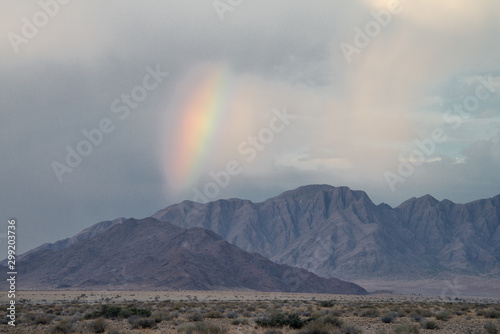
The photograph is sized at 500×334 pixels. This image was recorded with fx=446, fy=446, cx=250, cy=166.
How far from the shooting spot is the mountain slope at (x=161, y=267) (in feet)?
451

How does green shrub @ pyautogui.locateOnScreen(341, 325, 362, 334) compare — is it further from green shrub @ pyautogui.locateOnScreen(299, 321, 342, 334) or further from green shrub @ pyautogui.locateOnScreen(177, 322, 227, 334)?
green shrub @ pyautogui.locateOnScreen(177, 322, 227, 334)

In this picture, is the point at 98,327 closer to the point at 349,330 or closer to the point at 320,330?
the point at 320,330

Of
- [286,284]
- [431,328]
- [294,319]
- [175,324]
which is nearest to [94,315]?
[175,324]

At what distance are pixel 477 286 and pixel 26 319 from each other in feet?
594

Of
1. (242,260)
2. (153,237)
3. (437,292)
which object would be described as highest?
(153,237)

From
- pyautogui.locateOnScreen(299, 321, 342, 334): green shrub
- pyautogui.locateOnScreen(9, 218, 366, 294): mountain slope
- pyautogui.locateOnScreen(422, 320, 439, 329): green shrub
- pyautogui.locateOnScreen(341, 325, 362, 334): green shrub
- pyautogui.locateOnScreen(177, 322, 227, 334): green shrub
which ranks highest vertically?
pyautogui.locateOnScreen(9, 218, 366, 294): mountain slope

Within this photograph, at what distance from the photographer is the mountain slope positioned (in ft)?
451

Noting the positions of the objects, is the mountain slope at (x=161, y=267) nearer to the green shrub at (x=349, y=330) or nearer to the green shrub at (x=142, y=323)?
the green shrub at (x=142, y=323)

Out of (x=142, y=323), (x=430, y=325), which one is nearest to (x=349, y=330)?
(x=430, y=325)

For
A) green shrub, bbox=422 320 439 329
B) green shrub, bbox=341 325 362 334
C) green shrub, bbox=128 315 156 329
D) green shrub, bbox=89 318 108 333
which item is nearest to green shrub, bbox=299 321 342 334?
green shrub, bbox=341 325 362 334

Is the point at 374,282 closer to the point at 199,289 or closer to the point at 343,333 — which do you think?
the point at 199,289

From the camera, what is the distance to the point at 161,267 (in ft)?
477

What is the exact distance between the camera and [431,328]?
24719 mm

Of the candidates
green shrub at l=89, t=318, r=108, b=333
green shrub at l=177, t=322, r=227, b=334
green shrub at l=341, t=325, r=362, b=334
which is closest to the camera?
green shrub at l=177, t=322, r=227, b=334
